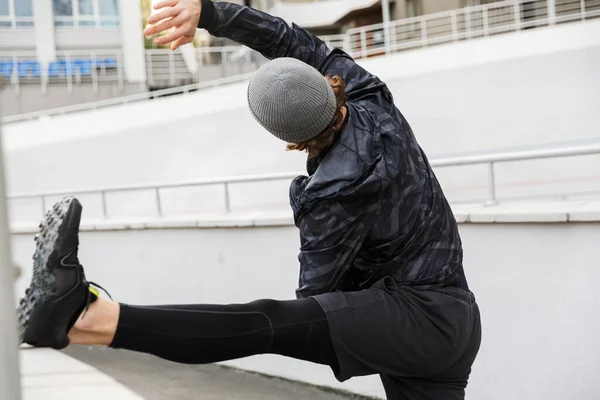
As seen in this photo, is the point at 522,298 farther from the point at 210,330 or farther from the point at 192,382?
the point at 192,382

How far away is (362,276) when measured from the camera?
214 centimetres

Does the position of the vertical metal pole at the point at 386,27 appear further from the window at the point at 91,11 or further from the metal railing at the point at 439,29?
the window at the point at 91,11

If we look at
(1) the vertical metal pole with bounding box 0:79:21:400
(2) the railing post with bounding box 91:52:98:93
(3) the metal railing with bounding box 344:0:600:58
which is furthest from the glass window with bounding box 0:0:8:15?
(1) the vertical metal pole with bounding box 0:79:21:400

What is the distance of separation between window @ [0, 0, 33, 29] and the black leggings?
2444cm

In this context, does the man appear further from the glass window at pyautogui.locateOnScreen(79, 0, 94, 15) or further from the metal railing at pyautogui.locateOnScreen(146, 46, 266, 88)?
the glass window at pyautogui.locateOnScreen(79, 0, 94, 15)

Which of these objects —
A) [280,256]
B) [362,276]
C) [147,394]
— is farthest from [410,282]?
[147,394]

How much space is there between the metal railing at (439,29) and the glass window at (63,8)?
449 centimetres

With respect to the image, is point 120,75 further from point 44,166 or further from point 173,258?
A: point 173,258

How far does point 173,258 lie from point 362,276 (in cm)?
408

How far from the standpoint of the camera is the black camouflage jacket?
1.93 metres

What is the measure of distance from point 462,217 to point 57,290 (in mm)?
2761

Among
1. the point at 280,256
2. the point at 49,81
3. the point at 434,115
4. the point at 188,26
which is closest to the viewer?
the point at 188,26

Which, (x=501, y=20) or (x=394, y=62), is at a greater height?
(x=501, y=20)

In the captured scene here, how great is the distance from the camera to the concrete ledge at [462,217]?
3.54 metres
